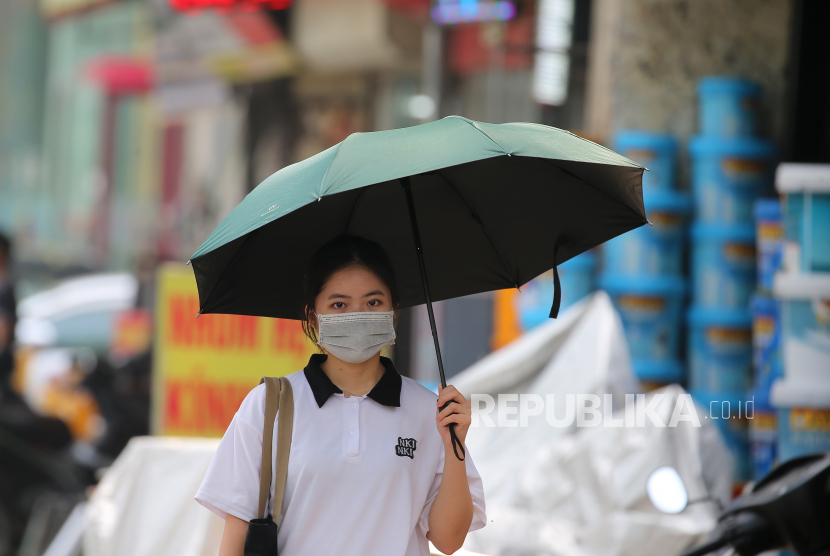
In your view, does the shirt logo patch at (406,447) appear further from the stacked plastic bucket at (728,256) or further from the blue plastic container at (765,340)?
the stacked plastic bucket at (728,256)

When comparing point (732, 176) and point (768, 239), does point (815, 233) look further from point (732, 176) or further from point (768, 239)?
point (732, 176)

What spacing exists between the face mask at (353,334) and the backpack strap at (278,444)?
5.9 inches

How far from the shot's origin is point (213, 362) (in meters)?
4.36

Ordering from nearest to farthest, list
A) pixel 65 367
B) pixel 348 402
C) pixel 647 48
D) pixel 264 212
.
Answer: pixel 264 212
pixel 348 402
pixel 647 48
pixel 65 367

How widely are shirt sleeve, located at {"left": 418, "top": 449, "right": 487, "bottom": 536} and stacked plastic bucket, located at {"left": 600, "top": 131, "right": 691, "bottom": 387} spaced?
128 inches

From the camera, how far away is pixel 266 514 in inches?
69.2

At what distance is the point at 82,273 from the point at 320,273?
7.55m

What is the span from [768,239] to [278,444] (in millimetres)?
3424

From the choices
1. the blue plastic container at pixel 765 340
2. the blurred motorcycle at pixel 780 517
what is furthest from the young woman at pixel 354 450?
the blue plastic container at pixel 765 340

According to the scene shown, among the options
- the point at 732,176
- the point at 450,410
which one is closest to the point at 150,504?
the point at 450,410

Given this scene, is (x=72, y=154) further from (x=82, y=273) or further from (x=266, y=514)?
(x=266, y=514)

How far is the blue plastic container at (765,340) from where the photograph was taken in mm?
4168

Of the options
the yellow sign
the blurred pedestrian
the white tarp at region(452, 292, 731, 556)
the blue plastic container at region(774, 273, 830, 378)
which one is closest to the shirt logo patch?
the white tarp at region(452, 292, 731, 556)

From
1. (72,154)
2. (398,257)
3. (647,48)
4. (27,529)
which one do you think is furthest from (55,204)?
(398,257)
